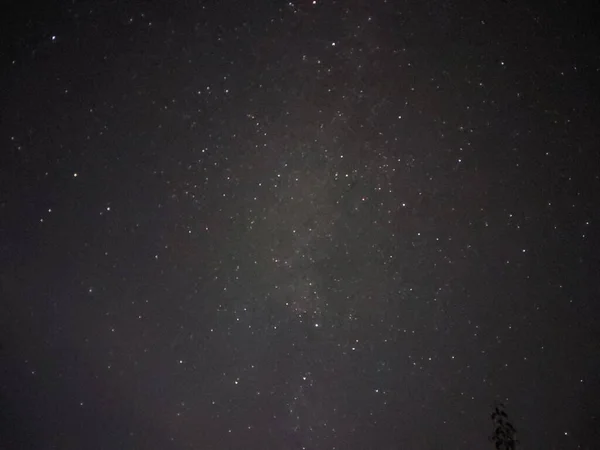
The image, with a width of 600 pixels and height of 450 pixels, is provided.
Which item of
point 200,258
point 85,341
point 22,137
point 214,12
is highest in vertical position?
point 214,12

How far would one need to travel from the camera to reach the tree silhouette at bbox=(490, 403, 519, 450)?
683 millimetres

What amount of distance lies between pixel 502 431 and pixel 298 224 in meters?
0.47

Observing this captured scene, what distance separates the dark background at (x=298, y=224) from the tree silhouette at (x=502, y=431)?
1 centimetres

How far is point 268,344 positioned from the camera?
0.69 m

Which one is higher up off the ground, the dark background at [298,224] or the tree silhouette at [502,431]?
the dark background at [298,224]

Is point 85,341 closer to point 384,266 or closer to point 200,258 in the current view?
point 200,258

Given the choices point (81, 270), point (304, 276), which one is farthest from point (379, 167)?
point (81, 270)

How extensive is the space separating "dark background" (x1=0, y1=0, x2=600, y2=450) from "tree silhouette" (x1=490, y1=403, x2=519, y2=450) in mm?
15

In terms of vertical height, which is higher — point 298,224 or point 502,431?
point 298,224

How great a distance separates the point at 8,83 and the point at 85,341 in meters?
0.42

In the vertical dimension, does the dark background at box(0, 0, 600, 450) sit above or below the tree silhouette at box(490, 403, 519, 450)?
above

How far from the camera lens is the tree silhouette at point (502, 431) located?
68 cm

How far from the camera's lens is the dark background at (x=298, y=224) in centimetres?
62

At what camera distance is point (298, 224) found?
662 mm
